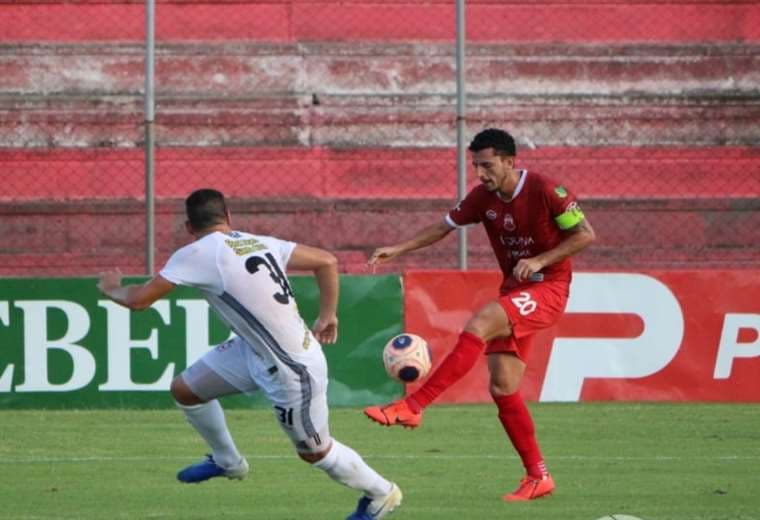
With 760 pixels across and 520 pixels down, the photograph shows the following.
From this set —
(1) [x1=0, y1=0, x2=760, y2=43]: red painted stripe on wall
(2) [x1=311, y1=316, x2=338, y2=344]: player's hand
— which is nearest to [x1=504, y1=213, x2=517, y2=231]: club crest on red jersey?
(2) [x1=311, y1=316, x2=338, y2=344]: player's hand

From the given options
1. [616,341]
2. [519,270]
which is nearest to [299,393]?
[519,270]

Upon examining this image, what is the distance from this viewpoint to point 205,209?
9594 millimetres

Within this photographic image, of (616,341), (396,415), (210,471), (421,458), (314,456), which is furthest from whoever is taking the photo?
(616,341)

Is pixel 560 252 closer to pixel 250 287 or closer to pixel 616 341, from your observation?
pixel 250 287

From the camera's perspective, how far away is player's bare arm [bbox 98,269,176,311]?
942 centimetres

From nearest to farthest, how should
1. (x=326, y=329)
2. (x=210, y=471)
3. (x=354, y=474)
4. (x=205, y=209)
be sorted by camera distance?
(x=354, y=474), (x=205, y=209), (x=326, y=329), (x=210, y=471)

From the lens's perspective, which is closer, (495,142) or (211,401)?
(211,401)

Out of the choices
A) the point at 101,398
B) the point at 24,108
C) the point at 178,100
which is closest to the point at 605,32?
the point at 178,100

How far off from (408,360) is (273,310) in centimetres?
127

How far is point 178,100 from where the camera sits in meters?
21.7

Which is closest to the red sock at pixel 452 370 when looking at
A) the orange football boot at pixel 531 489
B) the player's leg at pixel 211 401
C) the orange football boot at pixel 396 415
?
the orange football boot at pixel 396 415

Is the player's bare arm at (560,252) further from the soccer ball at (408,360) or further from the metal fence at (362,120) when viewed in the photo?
the metal fence at (362,120)

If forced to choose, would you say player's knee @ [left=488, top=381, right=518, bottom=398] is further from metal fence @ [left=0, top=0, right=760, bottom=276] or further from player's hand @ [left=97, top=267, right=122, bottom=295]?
metal fence @ [left=0, top=0, right=760, bottom=276]

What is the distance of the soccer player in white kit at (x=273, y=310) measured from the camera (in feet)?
30.9
